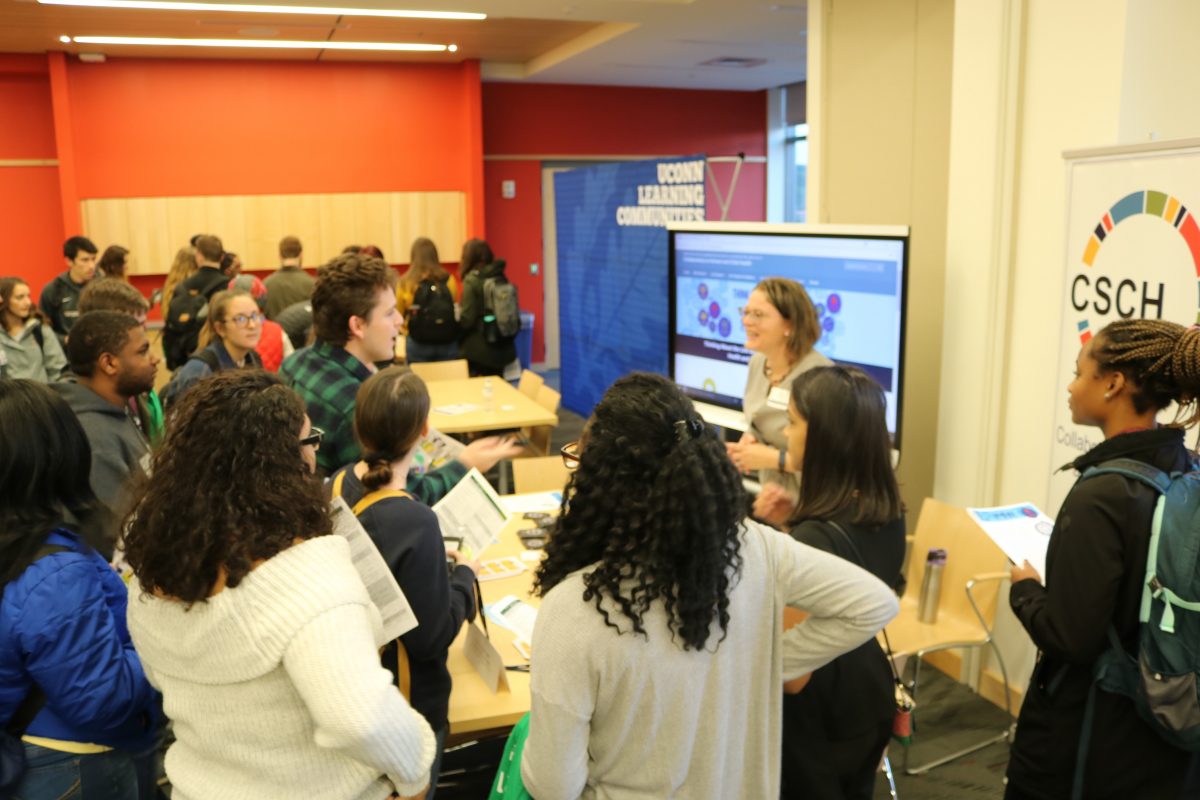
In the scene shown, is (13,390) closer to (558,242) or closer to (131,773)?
(131,773)

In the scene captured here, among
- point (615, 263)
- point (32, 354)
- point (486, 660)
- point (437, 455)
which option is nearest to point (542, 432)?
point (615, 263)

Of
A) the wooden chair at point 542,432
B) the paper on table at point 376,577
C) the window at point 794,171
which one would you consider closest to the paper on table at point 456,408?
the wooden chair at point 542,432

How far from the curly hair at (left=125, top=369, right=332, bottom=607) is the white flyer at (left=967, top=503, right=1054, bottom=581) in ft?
5.45

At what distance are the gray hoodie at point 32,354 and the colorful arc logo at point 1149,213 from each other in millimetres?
4925

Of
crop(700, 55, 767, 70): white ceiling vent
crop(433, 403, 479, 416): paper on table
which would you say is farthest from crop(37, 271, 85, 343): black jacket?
crop(700, 55, 767, 70): white ceiling vent

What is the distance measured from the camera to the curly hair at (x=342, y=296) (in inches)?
112

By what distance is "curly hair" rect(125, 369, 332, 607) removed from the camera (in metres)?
1.46

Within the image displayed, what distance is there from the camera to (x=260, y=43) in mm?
8500

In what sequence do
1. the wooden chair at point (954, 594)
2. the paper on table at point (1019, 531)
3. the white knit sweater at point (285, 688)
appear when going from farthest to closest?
the wooden chair at point (954, 594) → the paper on table at point (1019, 531) → the white knit sweater at point (285, 688)

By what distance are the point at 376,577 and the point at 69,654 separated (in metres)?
0.54

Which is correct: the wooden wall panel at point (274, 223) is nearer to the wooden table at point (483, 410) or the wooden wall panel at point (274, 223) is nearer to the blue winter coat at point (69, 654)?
the wooden table at point (483, 410)

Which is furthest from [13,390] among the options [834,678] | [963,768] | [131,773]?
[963,768]

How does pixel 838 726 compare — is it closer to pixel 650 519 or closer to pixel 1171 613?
pixel 1171 613

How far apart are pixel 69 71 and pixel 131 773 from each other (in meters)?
8.98
